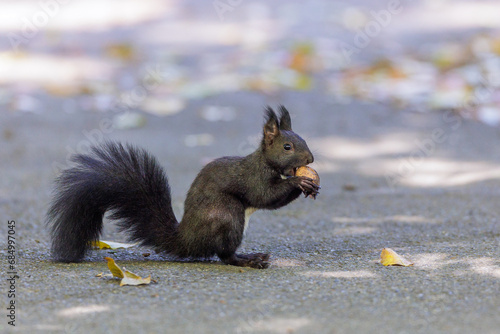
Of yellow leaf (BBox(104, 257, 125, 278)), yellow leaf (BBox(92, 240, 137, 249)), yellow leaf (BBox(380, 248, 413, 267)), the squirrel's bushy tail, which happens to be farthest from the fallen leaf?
yellow leaf (BBox(380, 248, 413, 267))

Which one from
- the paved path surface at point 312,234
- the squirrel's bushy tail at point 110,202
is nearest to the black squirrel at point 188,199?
the squirrel's bushy tail at point 110,202

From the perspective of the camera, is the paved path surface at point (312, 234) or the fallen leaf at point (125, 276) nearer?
the paved path surface at point (312, 234)

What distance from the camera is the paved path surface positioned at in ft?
8.00

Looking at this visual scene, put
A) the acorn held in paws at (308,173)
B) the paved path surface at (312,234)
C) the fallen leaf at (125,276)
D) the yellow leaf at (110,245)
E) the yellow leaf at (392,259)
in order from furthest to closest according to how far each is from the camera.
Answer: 1. the yellow leaf at (110,245)
2. the acorn held in paws at (308,173)
3. the yellow leaf at (392,259)
4. the fallen leaf at (125,276)
5. the paved path surface at (312,234)

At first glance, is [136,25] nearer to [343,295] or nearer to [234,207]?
[234,207]

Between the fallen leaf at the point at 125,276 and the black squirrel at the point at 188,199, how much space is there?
406 mm

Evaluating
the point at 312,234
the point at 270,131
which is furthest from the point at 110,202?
the point at 312,234

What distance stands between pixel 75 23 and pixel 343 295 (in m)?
8.30

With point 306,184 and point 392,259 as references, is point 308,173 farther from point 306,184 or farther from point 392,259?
point 392,259

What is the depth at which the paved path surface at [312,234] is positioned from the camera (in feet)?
8.00

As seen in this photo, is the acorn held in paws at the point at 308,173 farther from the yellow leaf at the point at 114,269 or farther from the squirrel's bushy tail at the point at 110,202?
the yellow leaf at the point at 114,269

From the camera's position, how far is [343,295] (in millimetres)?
2645

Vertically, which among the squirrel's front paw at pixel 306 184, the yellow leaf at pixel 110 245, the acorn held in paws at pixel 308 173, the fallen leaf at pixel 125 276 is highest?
the acorn held in paws at pixel 308 173

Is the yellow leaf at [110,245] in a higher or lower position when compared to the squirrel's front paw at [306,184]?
lower
